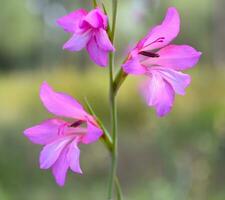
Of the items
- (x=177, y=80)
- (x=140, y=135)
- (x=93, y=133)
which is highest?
(x=177, y=80)

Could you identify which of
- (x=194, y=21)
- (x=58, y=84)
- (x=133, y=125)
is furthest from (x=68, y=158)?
(x=194, y=21)

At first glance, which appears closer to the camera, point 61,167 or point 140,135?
point 61,167

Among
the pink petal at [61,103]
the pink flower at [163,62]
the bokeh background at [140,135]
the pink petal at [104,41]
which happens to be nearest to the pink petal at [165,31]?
the pink flower at [163,62]

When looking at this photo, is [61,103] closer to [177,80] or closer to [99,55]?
[99,55]

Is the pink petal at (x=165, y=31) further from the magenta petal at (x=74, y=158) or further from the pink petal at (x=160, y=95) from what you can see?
the magenta petal at (x=74, y=158)

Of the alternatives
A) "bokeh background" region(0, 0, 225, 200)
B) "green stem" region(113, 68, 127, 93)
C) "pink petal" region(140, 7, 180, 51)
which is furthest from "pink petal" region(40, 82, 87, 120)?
"bokeh background" region(0, 0, 225, 200)

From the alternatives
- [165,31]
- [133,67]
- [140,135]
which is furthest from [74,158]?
[140,135]
